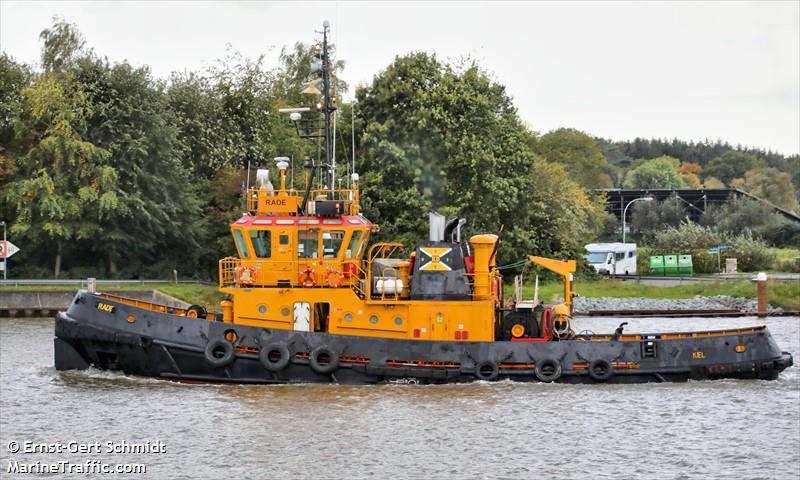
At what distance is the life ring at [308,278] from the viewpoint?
25.7m

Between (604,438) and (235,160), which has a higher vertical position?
(235,160)

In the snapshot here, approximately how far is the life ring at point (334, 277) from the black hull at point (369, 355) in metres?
1.16

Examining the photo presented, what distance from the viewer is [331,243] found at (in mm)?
26000

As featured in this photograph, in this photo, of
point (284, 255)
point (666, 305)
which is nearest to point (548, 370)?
point (284, 255)

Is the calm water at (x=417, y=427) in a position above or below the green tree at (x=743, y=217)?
below

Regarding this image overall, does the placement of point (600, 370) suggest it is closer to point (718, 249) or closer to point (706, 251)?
point (706, 251)

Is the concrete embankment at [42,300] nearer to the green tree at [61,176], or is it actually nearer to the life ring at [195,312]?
the green tree at [61,176]

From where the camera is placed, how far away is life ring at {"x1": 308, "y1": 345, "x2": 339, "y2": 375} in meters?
25.0

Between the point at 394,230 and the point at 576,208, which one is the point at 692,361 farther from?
the point at 576,208

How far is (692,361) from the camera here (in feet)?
84.9

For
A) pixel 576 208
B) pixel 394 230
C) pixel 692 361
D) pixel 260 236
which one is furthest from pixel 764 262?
pixel 260 236

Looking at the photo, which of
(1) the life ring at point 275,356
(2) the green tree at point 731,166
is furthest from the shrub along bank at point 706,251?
(2) the green tree at point 731,166

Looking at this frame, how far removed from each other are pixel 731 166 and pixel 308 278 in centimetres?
10442

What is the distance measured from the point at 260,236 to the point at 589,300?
23517 millimetres
